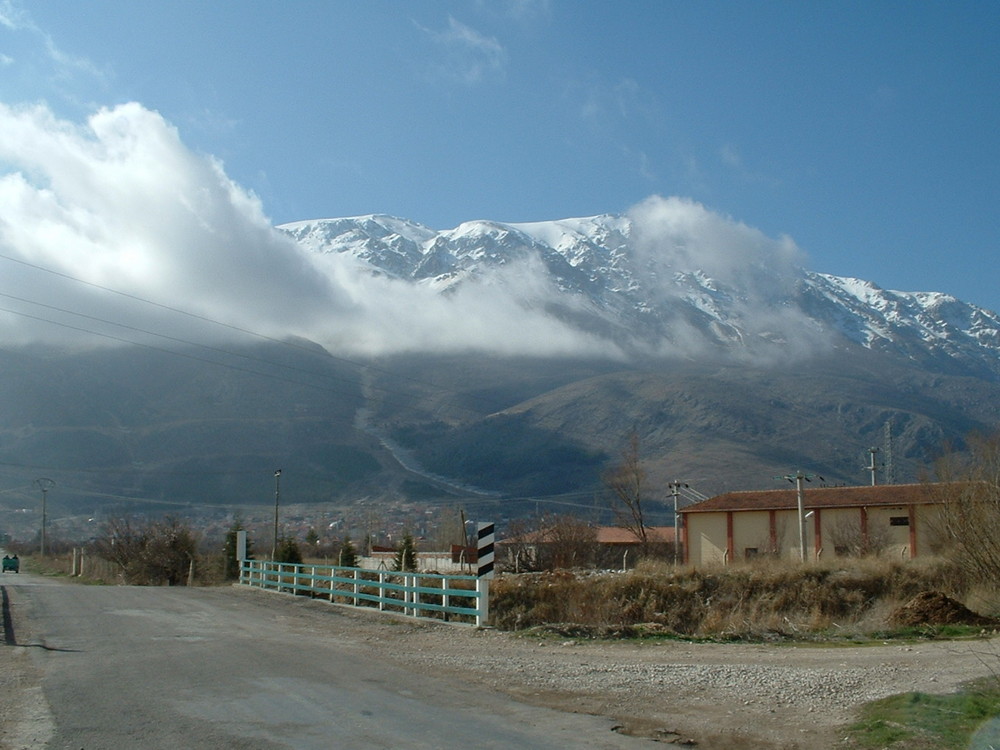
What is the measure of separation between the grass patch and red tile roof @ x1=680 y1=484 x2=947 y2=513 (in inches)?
1620

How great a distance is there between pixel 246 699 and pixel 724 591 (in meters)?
26.2

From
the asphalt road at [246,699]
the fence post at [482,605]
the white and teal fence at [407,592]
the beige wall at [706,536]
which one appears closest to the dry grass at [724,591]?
the white and teal fence at [407,592]

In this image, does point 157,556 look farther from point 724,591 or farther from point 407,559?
point 724,591

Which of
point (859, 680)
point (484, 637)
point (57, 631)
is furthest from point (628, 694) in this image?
point (57, 631)

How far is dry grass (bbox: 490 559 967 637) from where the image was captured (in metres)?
31.0

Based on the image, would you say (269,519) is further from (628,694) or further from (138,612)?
(628,694)

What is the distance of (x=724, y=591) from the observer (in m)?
33.9

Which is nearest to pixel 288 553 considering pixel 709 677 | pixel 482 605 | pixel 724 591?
pixel 724 591

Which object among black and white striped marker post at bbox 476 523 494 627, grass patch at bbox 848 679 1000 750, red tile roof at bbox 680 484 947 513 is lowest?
grass patch at bbox 848 679 1000 750

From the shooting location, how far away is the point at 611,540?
262 ft

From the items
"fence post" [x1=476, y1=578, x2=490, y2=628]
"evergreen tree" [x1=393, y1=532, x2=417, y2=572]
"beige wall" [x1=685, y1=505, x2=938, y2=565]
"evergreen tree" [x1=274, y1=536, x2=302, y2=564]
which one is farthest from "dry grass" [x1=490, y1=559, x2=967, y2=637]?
"evergreen tree" [x1=274, y1=536, x2=302, y2=564]

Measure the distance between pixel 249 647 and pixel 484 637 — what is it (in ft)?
14.6

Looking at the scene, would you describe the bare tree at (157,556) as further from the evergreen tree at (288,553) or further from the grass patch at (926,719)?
the grass patch at (926,719)

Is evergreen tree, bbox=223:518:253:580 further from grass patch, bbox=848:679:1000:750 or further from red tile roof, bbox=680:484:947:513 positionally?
grass patch, bbox=848:679:1000:750
